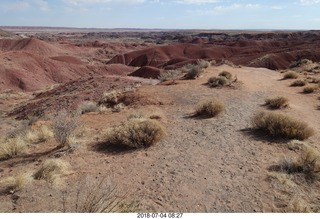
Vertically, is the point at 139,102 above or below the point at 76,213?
below

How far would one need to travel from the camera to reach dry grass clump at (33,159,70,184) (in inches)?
254

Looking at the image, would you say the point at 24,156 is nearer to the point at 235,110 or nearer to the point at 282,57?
the point at 235,110

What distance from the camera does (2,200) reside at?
5.71 meters

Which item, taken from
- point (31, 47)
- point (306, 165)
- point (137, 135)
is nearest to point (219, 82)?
point (137, 135)

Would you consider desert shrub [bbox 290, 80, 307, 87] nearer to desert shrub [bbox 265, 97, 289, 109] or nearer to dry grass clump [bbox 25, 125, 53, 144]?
desert shrub [bbox 265, 97, 289, 109]

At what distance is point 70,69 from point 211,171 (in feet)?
172

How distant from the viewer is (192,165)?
23.7 feet

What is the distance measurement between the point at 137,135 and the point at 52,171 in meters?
2.46

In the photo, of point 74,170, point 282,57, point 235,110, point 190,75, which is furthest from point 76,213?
point 282,57

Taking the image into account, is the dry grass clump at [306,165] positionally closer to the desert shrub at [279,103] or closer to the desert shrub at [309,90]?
the desert shrub at [279,103]

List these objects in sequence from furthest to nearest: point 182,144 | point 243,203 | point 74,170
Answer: point 182,144, point 74,170, point 243,203

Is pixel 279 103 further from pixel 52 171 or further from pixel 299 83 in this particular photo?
pixel 52 171

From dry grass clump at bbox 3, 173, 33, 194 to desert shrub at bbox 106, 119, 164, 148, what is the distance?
8.66ft

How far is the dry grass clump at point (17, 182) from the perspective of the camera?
6.07 m
